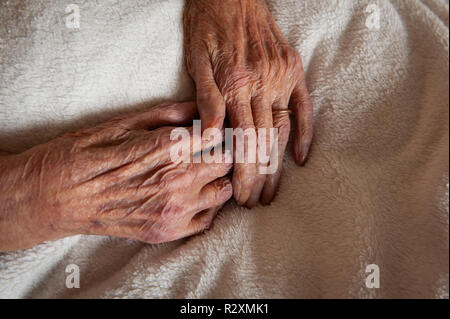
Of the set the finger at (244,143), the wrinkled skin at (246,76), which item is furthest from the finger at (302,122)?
the finger at (244,143)

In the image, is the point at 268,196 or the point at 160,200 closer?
the point at 160,200

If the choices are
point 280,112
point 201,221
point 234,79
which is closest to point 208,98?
point 234,79

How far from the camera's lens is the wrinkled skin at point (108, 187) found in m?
0.56

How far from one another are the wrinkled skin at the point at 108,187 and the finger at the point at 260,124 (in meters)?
0.07

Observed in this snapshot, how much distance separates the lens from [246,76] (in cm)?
69

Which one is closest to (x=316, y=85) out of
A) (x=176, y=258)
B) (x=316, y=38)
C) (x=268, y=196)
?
(x=316, y=38)

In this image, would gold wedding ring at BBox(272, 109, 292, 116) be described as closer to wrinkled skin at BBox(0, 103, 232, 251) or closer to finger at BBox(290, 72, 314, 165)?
finger at BBox(290, 72, 314, 165)

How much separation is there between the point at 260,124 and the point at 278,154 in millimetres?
85

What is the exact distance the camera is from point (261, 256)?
2.01 ft

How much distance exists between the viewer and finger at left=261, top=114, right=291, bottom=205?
0.70 meters

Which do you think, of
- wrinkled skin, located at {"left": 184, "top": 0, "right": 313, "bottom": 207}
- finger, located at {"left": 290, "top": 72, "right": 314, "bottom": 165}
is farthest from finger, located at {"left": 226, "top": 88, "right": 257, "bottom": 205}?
finger, located at {"left": 290, "top": 72, "right": 314, "bottom": 165}

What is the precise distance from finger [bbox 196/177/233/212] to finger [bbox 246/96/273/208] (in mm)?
57
